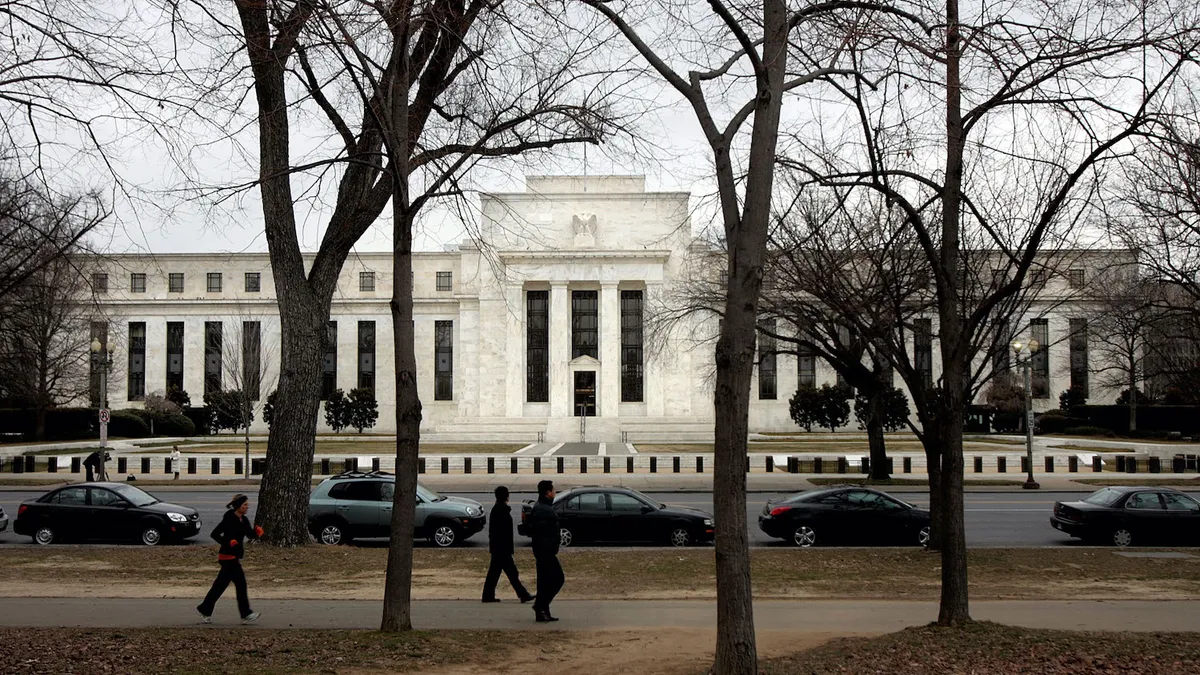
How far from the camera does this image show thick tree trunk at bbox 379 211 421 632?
10.7m

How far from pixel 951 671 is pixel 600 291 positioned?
216 ft

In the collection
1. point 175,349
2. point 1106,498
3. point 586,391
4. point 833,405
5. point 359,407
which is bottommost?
point 1106,498

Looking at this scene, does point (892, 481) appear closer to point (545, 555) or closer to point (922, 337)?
point (922, 337)

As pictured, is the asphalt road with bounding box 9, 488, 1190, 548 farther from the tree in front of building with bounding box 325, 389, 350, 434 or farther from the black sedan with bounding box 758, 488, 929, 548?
the tree in front of building with bounding box 325, 389, 350, 434

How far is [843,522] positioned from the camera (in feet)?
68.0

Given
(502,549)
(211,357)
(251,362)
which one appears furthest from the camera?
(211,357)

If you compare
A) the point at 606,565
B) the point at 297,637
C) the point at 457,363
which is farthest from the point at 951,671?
the point at 457,363

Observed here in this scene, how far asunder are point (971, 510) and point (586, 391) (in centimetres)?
4798

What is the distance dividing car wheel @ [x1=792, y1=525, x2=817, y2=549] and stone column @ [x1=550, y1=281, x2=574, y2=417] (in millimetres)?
52261

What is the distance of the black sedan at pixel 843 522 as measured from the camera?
813 inches

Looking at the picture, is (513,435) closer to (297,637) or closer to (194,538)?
(194,538)

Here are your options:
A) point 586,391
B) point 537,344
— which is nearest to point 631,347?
point 586,391

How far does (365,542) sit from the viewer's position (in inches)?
842

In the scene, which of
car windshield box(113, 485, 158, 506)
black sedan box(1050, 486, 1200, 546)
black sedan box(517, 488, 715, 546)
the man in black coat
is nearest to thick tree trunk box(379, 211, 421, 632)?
the man in black coat
